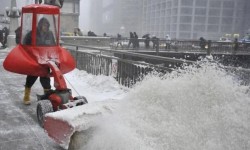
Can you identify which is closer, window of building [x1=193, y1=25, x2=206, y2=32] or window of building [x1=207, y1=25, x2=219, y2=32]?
window of building [x1=193, y1=25, x2=206, y2=32]

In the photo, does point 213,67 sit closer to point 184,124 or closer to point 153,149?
point 184,124

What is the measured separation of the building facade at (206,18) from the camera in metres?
68.9

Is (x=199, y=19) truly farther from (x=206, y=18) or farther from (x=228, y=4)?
(x=228, y=4)

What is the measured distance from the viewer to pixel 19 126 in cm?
552

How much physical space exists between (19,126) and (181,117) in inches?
126

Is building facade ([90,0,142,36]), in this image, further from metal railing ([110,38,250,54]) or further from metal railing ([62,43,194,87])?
metal railing ([62,43,194,87])

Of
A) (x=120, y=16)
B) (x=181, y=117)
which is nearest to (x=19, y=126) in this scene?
(x=181, y=117)

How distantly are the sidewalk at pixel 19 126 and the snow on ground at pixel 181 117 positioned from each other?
1338mm

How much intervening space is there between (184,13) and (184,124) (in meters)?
68.0

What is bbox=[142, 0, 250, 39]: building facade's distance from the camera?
68875 mm

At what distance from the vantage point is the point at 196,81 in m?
3.73

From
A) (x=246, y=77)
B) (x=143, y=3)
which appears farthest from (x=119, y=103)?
(x=143, y=3)

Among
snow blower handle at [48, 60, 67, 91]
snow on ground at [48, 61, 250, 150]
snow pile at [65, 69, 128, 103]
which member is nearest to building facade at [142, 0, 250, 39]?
snow pile at [65, 69, 128, 103]

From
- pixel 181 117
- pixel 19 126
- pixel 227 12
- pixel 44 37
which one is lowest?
pixel 19 126
